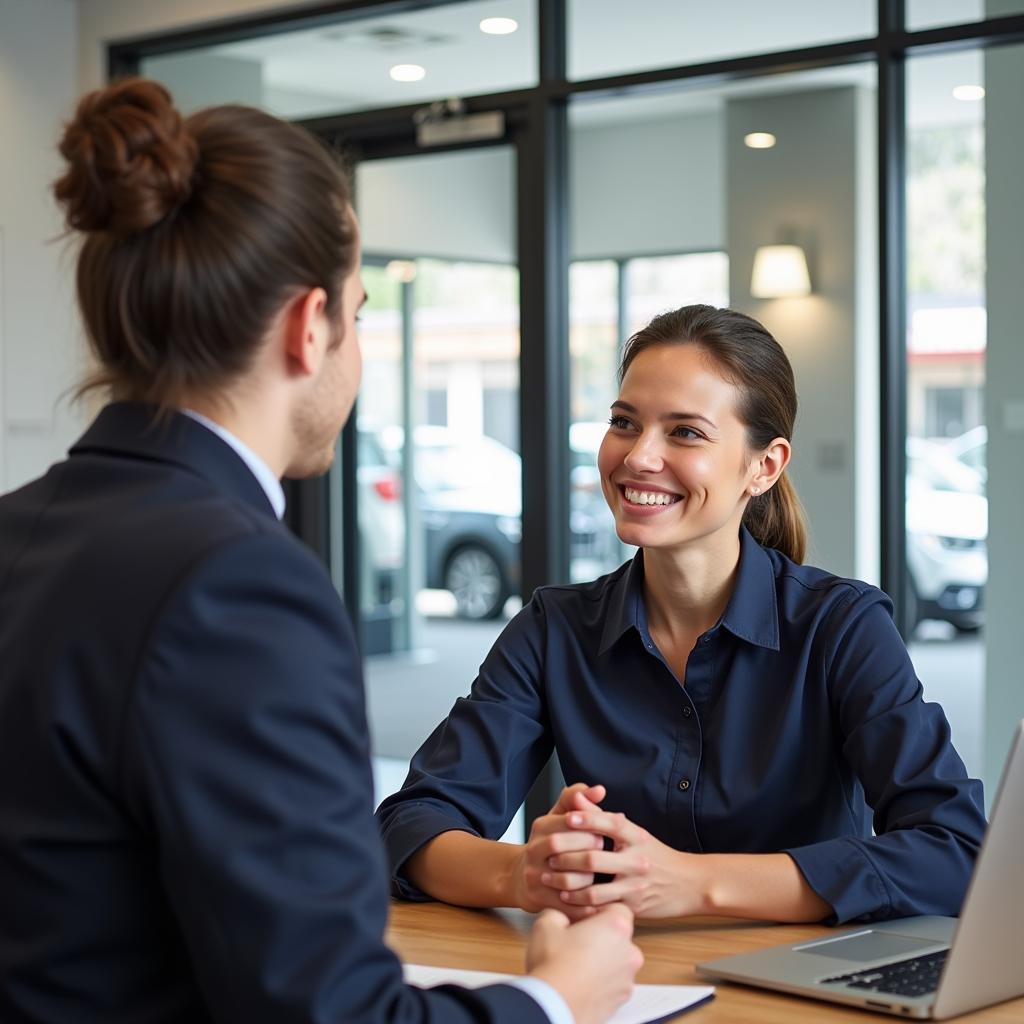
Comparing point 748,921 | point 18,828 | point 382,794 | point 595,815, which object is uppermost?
point 18,828

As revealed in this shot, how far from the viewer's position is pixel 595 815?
157 centimetres

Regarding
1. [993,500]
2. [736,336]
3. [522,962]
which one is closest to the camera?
[522,962]

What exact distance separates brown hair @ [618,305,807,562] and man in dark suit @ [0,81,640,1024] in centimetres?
102

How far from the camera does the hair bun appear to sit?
3.24ft

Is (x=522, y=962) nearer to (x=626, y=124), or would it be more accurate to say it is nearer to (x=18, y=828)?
(x=18, y=828)

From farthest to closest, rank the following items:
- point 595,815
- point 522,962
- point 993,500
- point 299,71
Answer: point 299,71 → point 993,500 → point 595,815 → point 522,962

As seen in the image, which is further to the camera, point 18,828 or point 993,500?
point 993,500

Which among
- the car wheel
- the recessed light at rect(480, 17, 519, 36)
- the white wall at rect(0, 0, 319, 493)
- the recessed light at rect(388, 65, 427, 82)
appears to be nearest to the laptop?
the car wheel

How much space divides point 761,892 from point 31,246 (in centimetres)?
410

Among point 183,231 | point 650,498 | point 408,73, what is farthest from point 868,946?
point 408,73

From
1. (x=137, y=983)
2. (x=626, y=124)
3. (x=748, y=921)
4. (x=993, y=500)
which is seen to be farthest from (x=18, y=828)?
(x=626, y=124)

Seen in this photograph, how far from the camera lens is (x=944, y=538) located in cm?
372

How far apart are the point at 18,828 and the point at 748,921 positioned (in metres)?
0.91

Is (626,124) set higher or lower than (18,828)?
higher
